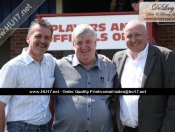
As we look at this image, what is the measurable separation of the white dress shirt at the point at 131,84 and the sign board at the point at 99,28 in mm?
1995

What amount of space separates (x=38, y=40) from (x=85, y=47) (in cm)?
45

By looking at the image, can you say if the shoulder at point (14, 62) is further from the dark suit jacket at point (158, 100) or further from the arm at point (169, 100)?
the arm at point (169, 100)

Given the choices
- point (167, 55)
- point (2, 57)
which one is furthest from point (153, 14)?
point (2, 57)

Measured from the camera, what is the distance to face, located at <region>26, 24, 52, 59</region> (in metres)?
3.41

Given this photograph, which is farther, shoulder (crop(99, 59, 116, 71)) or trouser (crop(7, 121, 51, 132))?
shoulder (crop(99, 59, 116, 71))

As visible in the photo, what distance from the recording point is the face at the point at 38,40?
341cm

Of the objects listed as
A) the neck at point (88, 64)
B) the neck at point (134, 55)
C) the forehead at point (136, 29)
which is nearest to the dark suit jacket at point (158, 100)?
the neck at point (134, 55)

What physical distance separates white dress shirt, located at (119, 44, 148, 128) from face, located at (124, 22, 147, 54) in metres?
0.07

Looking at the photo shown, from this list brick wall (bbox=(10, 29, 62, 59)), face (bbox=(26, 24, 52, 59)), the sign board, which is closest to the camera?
face (bbox=(26, 24, 52, 59))

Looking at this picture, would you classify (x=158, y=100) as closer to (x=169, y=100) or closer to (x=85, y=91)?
(x=169, y=100)

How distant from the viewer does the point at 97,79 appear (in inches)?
139

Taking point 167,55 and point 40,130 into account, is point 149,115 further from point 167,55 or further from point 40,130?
point 40,130

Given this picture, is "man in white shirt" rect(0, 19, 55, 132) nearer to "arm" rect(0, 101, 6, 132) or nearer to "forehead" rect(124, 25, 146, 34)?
"arm" rect(0, 101, 6, 132)

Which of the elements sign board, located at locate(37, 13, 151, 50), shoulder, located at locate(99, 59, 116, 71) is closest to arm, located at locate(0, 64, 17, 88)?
shoulder, located at locate(99, 59, 116, 71)
